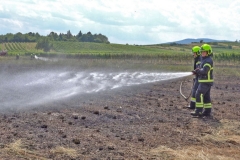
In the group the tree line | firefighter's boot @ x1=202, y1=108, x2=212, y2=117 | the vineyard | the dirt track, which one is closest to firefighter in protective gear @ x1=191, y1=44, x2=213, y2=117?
firefighter's boot @ x1=202, y1=108, x2=212, y2=117

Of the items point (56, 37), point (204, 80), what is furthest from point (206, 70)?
point (56, 37)

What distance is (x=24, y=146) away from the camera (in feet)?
21.4

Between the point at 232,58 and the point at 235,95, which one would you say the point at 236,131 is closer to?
the point at 235,95

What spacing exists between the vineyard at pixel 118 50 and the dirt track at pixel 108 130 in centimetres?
3712

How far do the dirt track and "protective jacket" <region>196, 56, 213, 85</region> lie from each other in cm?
118

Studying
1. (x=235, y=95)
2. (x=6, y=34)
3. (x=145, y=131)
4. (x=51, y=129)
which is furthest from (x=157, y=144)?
(x=6, y=34)

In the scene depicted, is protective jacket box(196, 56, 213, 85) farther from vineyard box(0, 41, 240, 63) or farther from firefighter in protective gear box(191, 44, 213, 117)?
vineyard box(0, 41, 240, 63)

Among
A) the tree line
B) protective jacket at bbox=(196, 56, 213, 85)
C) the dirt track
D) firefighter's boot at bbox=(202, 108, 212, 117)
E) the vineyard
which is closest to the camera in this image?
the dirt track

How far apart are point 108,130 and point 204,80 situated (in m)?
4.01

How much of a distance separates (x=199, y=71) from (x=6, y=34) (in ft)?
355

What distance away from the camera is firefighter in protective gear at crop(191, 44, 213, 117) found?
10570 millimetres

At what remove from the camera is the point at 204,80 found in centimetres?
1075

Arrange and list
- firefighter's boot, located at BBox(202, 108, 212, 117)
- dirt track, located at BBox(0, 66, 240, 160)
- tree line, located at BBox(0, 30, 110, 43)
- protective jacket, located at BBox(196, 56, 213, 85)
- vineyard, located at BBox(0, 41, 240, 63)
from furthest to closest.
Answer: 1. tree line, located at BBox(0, 30, 110, 43)
2. vineyard, located at BBox(0, 41, 240, 63)
3. firefighter's boot, located at BBox(202, 108, 212, 117)
4. protective jacket, located at BBox(196, 56, 213, 85)
5. dirt track, located at BBox(0, 66, 240, 160)

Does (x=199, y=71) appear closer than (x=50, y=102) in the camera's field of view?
Yes
